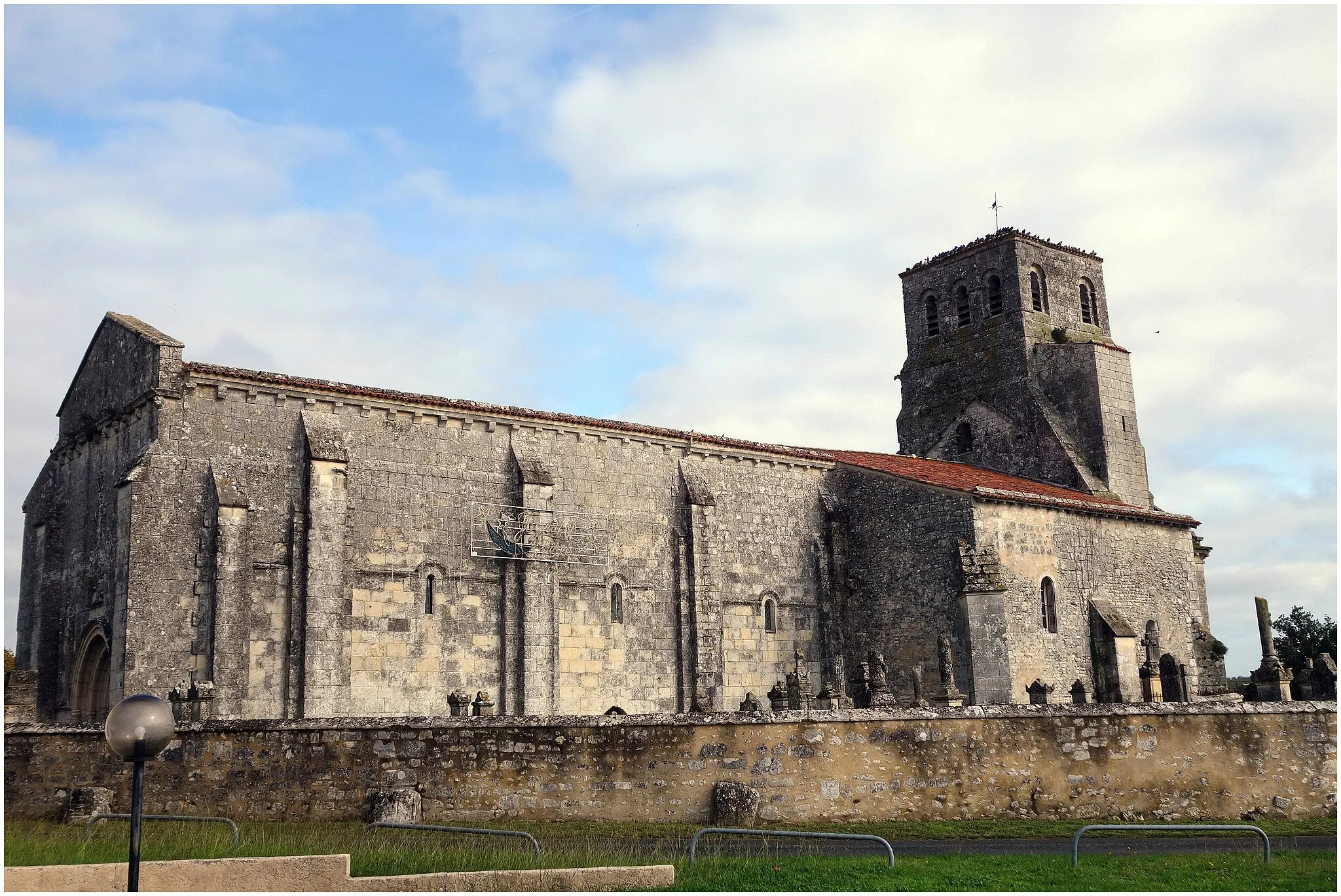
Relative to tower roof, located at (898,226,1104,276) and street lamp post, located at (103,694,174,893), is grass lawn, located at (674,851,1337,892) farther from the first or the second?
tower roof, located at (898,226,1104,276)

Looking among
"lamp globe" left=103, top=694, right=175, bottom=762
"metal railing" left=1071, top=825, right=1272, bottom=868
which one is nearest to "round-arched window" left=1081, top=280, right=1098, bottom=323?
"metal railing" left=1071, top=825, right=1272, bottom=868

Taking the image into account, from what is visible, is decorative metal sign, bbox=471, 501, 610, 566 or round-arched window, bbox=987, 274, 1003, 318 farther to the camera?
round-arched window, bbox=987, 274, 1003, 318

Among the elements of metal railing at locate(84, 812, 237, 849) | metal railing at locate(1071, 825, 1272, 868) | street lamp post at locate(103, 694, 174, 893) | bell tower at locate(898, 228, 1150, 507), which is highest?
bell tower at locate(898, 228, 1150, 507)

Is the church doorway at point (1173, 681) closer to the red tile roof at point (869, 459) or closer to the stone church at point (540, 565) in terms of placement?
the stone church at point (540, 565)

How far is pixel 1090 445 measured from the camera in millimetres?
37781

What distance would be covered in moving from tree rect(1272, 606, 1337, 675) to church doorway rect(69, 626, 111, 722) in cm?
3963

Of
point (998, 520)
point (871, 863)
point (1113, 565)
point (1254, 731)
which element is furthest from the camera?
point (1113, 565)

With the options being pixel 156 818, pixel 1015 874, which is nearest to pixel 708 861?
pixel 1015 874

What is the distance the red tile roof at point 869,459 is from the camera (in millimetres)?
26016

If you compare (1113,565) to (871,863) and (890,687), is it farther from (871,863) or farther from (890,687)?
(871,863)

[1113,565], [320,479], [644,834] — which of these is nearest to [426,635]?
[320,479]

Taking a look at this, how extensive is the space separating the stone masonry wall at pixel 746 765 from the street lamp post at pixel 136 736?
6935 millimetres

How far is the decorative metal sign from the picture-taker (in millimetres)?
27453

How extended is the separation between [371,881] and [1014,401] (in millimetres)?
30921
